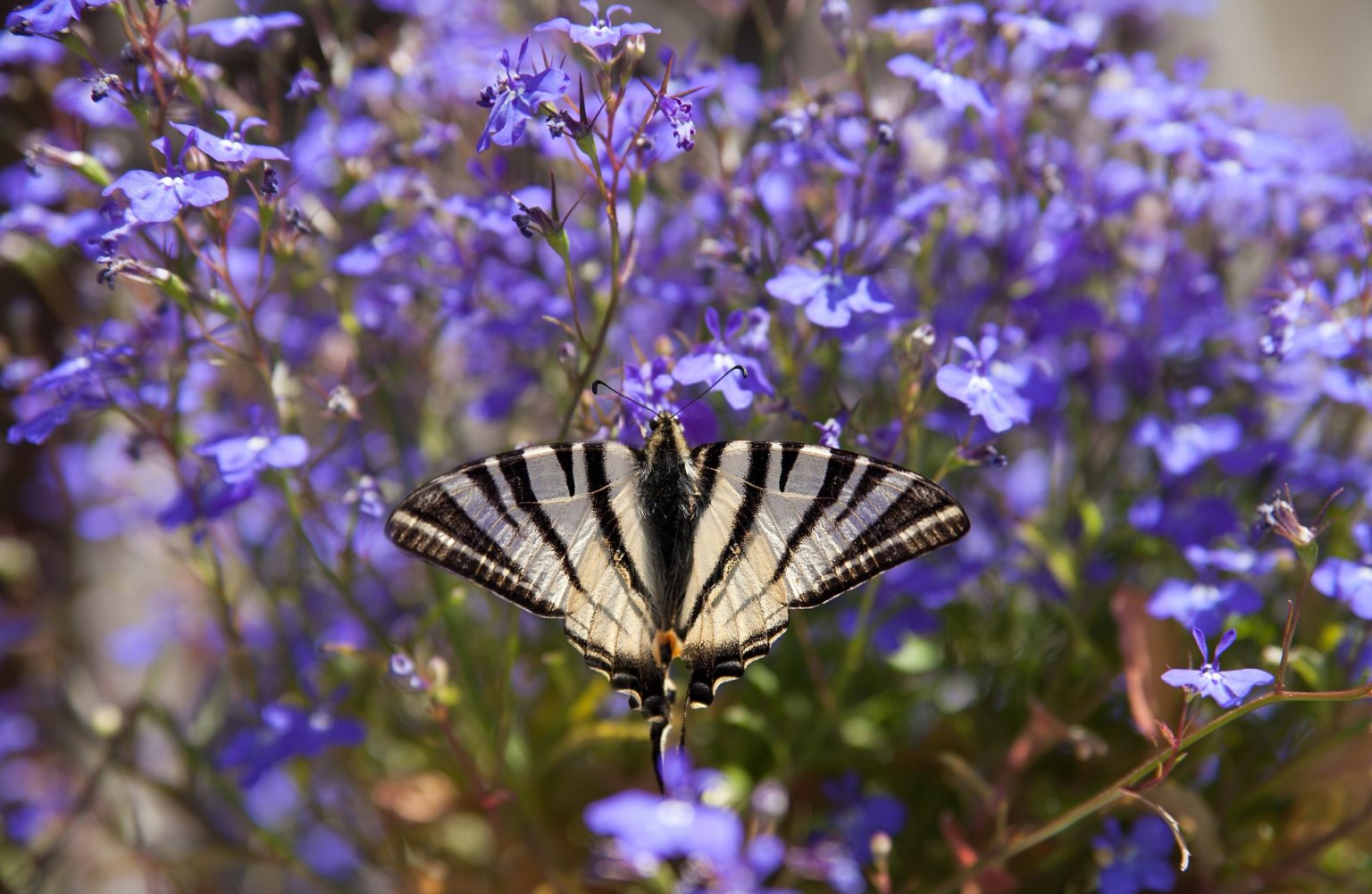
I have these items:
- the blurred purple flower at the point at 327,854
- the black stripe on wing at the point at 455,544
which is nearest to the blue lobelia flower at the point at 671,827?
the black stripe on wing at the point at 455,544

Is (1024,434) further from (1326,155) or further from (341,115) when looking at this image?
(341,115)

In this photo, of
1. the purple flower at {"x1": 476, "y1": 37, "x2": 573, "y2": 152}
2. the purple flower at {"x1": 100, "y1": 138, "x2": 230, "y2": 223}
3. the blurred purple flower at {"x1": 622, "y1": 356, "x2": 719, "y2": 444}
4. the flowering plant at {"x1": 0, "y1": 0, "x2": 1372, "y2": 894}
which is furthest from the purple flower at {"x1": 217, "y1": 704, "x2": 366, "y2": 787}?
the purple flower at {"x1": 476, "y1": 37, "x2": 573, "y2": 152}

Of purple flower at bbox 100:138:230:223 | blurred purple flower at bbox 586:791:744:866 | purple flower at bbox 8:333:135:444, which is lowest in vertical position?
blurred purple flower at bbox 586:791:744:866

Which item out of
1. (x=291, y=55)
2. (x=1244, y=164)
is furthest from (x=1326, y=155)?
(x=291, y=55)

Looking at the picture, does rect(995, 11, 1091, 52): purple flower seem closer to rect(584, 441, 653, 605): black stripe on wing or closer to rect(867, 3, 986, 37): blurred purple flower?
rect(867, 3, 986, 37): blurred purple flower

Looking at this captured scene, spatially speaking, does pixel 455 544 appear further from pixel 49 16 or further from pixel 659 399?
pixel 49 16

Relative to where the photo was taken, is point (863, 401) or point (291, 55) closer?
point (863, 401)
